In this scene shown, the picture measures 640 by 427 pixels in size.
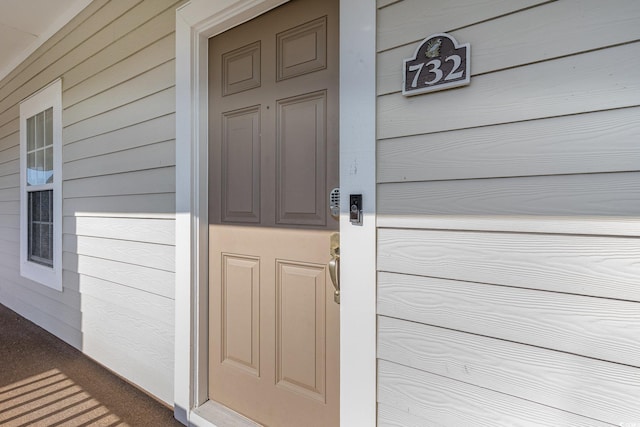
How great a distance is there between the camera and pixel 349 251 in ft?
4.07

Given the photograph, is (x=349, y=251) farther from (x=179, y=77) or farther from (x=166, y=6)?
(x=166, y=6)

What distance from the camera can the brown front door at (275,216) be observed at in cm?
141

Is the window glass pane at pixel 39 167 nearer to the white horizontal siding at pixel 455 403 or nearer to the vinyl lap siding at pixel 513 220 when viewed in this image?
the vinyl lap siding at pixel 513 220

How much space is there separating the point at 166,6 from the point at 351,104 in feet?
4.62

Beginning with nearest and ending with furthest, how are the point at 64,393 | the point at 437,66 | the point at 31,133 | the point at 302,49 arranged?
the point at 437,66, the point at 302,49, the point at 64,393, the point at 31,133

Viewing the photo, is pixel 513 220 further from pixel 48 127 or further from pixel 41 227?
pixel 41 227

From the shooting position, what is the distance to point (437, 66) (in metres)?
Result: 1.06

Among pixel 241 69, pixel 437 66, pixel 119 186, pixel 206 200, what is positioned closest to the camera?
pixel 437 66

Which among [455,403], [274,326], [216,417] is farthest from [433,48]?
[216,417]

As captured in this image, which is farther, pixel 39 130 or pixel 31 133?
pixel 31 133

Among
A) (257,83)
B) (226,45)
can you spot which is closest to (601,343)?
(257,83)

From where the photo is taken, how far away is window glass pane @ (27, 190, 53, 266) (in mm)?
3156

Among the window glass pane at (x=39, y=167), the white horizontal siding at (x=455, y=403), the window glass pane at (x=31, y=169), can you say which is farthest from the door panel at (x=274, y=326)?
the window glass pane at (x=31, y=169)

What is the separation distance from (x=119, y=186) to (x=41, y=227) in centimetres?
168
